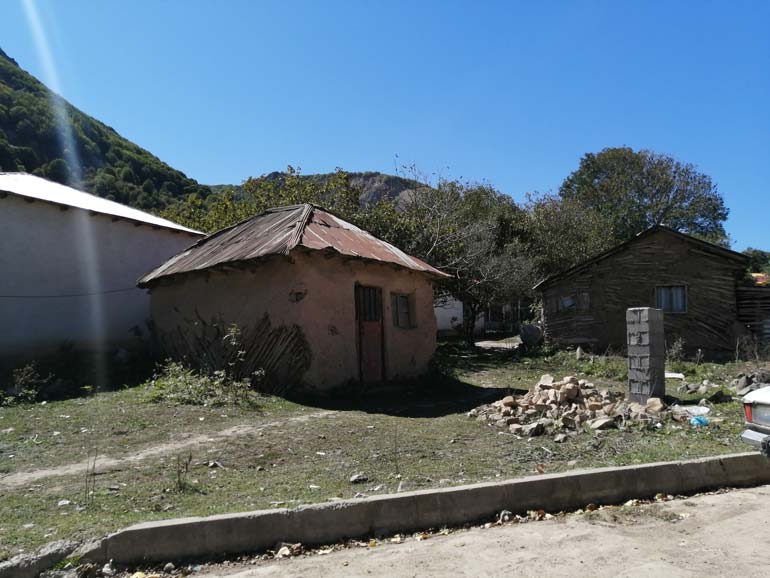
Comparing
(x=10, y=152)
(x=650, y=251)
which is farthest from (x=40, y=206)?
(x=10, y=152)

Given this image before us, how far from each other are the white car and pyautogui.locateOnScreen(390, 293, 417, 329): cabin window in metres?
8.09

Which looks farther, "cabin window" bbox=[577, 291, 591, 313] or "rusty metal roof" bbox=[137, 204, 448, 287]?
"cabin window" bbox=[577, 291, 591, 313]

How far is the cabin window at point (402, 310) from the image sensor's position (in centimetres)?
1317

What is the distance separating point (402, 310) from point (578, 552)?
9524 millimetres

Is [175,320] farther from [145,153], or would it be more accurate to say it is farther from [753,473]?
[145,153]

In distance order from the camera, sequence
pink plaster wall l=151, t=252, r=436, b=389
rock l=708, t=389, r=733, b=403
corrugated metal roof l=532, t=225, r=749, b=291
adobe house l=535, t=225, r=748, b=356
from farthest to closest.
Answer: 1. adobe house l=535, t=225, r=748, b=356
2. corrugated metal roof l=532, t=225, r=749, b=291
3. pink plaster wall l=151, t=252, r=436, b=389
4. rock l=708, t=389, r=733, b=403

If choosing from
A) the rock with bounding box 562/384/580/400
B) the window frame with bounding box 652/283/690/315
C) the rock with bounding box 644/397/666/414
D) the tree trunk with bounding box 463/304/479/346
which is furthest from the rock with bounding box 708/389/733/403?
the tree trunk with bounding box 463/304/479/346

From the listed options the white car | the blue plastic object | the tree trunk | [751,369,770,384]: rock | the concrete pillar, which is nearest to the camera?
the white car

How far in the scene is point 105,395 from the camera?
10750 mm

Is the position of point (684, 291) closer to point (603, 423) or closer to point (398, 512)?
point (603, 423)

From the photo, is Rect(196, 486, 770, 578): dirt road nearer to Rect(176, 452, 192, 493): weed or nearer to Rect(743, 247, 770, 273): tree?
Rect(176, 452, 192, 493): weed

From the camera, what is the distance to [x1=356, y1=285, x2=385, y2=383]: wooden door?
11984 mm

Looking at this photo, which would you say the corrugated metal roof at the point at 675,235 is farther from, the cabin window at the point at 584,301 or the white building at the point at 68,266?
the white building at the point at 68,266

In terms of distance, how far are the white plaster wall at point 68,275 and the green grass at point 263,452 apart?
4833 millimetres
